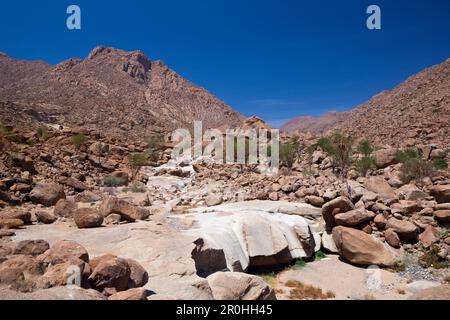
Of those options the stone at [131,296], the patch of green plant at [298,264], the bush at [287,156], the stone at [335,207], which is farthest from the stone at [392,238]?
the bush at [287,156]

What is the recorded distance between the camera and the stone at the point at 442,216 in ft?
28.1

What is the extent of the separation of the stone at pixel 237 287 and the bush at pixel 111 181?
12967 millimetres

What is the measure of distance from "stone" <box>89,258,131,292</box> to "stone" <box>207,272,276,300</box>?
1.16m

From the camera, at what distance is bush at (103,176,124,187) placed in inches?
637

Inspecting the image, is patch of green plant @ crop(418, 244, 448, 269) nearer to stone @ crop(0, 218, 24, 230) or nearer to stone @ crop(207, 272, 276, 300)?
stone @ crop(207, 272, 276, 300)

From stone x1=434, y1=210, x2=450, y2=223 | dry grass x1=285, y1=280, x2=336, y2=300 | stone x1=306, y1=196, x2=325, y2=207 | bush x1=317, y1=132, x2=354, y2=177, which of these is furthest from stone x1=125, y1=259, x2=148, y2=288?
bush x1=317, y1=132, x2=354, y2=177

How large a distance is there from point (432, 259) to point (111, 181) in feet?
45.6

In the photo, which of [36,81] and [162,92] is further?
[162,92]

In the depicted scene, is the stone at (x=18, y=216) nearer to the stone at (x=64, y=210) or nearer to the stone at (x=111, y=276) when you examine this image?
the stone at (x=64, y=210)

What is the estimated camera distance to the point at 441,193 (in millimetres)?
9336

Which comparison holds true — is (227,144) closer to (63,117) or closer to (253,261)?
(253,261)
